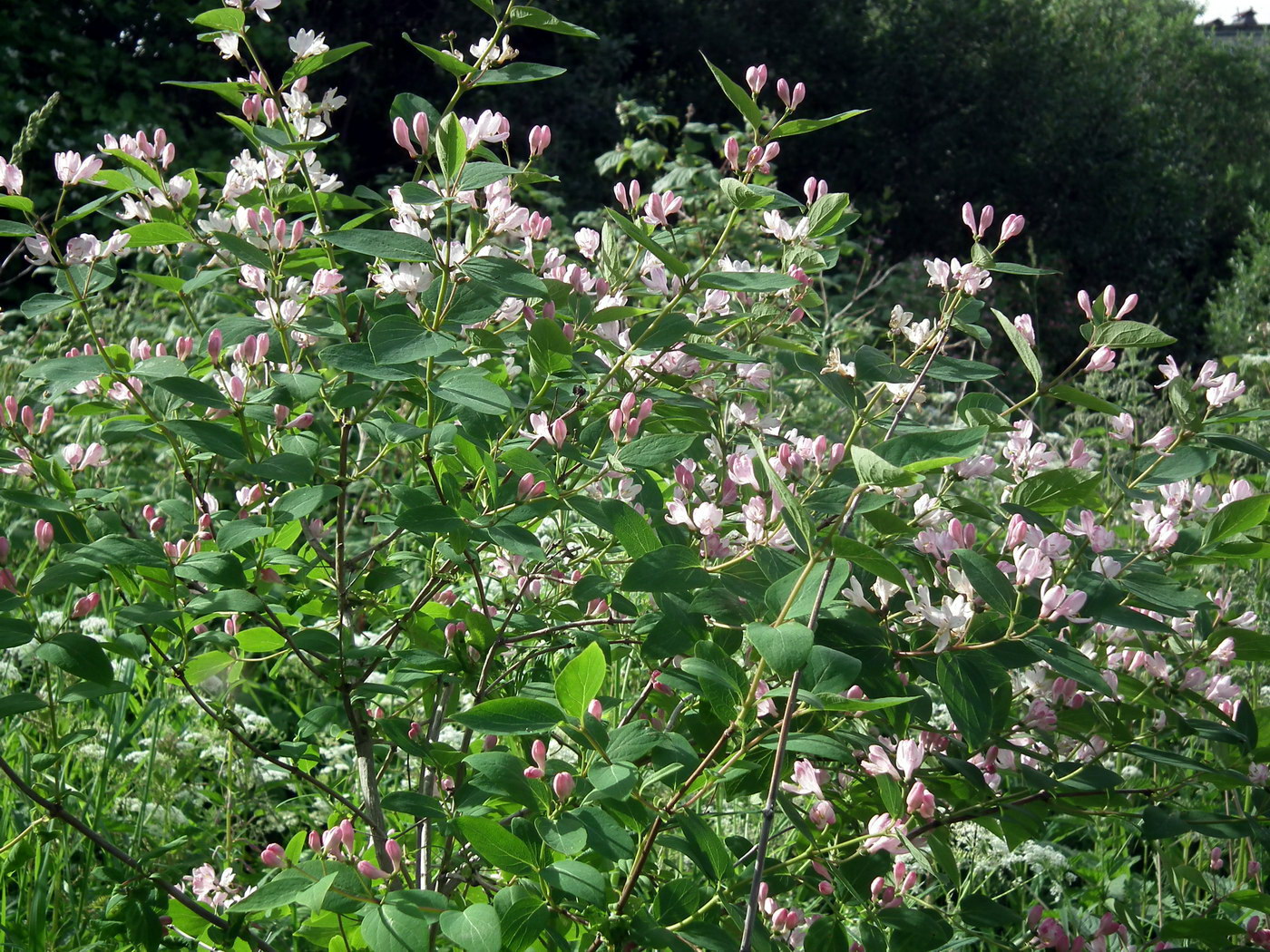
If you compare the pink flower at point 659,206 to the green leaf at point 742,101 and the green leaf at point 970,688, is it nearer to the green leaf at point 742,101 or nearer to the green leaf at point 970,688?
the green leaf at point 742,101

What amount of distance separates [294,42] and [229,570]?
623mm

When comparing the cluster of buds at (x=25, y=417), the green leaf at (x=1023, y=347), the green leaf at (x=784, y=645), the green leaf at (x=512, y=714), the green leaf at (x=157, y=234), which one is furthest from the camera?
the cluster of buds at (x=25, y=417)

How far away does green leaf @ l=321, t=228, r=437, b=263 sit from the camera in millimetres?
1024

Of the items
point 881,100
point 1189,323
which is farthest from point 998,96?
point 1189,323

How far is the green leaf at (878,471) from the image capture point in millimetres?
869

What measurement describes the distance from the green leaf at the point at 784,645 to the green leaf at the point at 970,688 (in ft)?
0.58

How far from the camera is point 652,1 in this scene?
11.1 m

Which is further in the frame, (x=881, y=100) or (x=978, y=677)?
(x=881, y=100)

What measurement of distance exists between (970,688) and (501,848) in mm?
445

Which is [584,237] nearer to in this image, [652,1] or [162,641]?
[162,641]

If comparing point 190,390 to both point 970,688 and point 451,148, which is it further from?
point 970,688

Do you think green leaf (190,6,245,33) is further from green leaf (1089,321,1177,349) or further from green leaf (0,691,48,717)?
green leaf (1089,321,1177,349)

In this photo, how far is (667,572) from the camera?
104 cm

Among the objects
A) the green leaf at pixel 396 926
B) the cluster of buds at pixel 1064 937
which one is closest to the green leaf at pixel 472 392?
the green leaf at pixel 396 926
